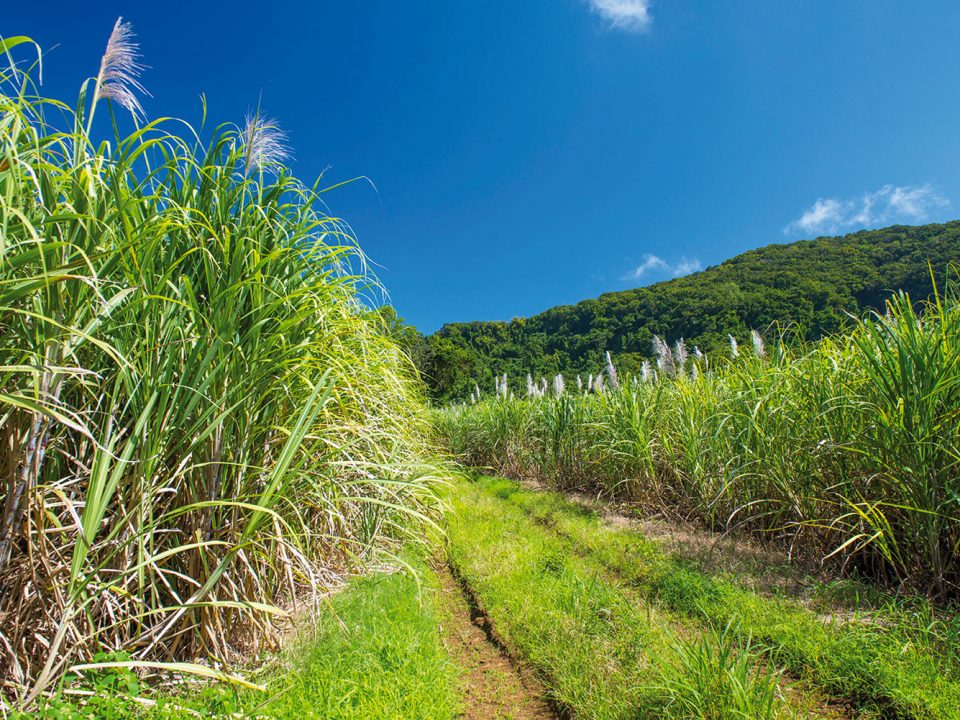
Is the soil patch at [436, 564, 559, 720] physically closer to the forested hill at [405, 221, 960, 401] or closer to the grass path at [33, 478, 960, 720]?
the grass path at [33, 478, 960, 720]

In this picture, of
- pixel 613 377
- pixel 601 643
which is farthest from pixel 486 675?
pixel 613 377


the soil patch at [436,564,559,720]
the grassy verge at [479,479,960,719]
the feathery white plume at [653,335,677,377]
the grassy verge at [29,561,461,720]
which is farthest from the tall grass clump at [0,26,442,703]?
the feathery white plume at [653,335,677,377]

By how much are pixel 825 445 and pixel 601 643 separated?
205cm

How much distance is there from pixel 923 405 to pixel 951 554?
0.87 metres

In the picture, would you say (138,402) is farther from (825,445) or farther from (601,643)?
(825,445)

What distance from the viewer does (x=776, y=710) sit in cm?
155

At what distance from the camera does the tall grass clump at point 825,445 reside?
7.68 feet

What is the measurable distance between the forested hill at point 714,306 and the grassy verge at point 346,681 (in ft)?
19.4

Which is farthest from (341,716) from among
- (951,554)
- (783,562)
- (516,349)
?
(516,349)

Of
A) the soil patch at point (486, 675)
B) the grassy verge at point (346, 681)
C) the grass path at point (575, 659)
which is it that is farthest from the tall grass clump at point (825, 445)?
the grassy verge at point (346, 681)

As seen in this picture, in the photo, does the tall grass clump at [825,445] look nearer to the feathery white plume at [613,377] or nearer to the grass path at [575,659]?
the feathery white plume at [613,377]

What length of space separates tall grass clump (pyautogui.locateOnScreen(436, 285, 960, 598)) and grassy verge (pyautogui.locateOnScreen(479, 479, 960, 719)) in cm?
46

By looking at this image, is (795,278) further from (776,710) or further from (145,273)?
(145,273)

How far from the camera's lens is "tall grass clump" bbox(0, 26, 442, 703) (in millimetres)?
1326
